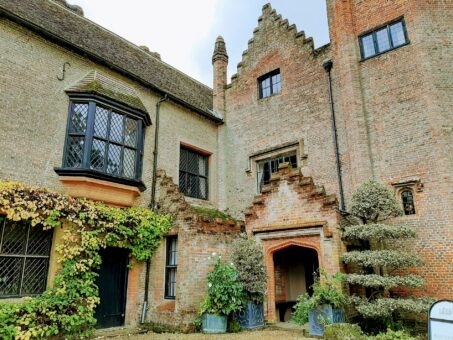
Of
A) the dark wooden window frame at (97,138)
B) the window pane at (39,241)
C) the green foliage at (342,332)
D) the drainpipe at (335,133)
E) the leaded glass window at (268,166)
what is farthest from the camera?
the leaded glass window at (268,166)

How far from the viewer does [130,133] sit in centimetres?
1169

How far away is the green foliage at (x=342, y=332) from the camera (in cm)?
715

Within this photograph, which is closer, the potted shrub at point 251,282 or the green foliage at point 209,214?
the potted shrub at point 251,282

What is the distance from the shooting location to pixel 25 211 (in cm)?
853

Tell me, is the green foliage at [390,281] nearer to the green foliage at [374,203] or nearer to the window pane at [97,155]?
the green foliage at [374,203]

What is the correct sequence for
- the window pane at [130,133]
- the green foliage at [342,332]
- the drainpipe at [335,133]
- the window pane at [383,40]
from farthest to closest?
the window pane at [383,40], the drainpipe at [335,133], the window pane at [130,133], the green foliage at [342,332]

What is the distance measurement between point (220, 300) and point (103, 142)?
611 centimetres

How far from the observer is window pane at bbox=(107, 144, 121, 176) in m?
10.7

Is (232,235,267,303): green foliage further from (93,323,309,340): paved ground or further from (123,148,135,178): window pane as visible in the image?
(123,148,135,178): window pane

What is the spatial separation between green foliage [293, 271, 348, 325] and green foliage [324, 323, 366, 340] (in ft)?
Answer: 2.52

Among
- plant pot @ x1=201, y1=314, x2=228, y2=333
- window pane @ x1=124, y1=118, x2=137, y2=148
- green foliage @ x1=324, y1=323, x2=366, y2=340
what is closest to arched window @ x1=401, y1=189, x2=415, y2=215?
green foliage @ x1=324, y1=323, x2=366, y2=340

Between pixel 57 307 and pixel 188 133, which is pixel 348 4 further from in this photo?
pixel 57 307

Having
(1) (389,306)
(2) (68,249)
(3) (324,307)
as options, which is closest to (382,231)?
(1) (389,306)

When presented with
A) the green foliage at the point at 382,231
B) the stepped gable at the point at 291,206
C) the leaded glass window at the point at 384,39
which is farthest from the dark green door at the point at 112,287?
the leaded glass window at the point at 384,39
